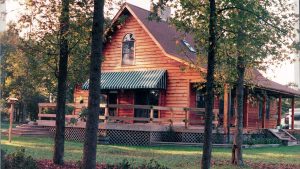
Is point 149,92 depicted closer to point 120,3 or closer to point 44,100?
point 120,3

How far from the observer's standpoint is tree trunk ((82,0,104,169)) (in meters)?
8.62

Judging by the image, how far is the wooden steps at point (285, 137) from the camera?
28531 millimetres

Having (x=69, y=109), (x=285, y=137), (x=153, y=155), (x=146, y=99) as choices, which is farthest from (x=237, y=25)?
(x=69, y=109)

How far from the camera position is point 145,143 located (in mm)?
23172

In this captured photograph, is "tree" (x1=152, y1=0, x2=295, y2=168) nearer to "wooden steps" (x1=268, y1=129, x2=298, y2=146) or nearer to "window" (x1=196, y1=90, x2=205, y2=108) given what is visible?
"window" (x1=196, y1=90, x2=205, y2=108)

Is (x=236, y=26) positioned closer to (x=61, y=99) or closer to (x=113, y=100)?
(x=61, y=99)

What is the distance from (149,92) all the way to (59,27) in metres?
16.4

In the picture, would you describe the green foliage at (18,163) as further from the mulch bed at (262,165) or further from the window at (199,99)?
the window at (199,99)

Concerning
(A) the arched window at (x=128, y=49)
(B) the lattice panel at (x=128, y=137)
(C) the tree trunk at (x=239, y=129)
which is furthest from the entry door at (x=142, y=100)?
(C) the tree trunk at (x=239, y=129)

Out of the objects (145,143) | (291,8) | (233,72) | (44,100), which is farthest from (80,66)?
(44,100)

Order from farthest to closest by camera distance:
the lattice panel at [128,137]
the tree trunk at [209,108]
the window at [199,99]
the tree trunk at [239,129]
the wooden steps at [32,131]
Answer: the window at [199,99] → the wooden steps at [32,131] → the lattice panel at [128,137] → the tree trunk at [239,129] → the tree trunk at [209,108]

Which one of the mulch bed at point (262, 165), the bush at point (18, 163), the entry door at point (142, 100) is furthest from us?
the entry door at point (142, 100)

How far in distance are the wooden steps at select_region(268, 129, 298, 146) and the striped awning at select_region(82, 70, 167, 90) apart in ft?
28.5

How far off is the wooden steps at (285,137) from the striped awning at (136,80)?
28.5 feet
